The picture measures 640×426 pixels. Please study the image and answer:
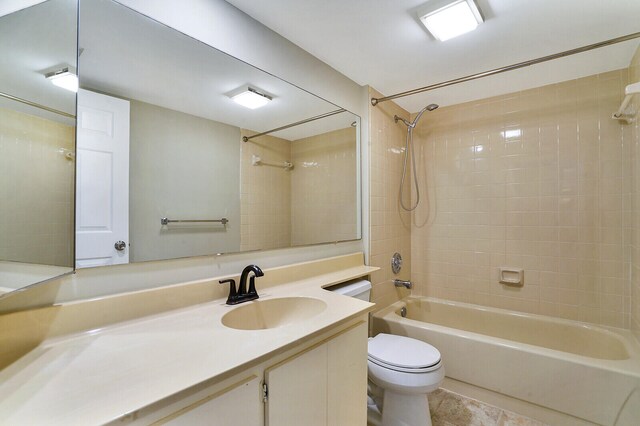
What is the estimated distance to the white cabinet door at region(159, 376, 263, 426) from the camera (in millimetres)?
624

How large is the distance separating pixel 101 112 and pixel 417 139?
2548 millimetres

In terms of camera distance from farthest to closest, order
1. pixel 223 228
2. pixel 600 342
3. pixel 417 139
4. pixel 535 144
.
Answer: pixel 417 139 → pixel 535 144 → pixel 600 342 → pixel 223 228

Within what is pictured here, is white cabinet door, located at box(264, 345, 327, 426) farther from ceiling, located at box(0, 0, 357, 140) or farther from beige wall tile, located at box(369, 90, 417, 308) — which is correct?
beige wall tile, located at box(369, 90, 417, 308)

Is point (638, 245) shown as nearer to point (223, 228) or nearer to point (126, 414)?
point (223, 228)

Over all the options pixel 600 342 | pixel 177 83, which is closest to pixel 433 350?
pixel 600 342

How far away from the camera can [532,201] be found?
2.21 metres

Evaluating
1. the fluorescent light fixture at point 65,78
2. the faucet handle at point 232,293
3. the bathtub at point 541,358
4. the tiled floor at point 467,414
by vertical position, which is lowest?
the tiled floor at point 467,414

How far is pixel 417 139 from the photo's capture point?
9.02ft

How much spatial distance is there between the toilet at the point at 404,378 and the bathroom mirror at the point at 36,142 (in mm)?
1309

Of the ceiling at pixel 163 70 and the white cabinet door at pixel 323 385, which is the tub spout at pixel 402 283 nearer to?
the white cabinet door at pixel 323 385

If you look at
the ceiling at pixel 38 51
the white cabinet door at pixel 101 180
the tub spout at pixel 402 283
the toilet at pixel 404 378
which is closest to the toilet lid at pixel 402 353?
the toilet at pixel 404 378

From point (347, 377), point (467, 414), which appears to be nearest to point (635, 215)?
point (467, 414)

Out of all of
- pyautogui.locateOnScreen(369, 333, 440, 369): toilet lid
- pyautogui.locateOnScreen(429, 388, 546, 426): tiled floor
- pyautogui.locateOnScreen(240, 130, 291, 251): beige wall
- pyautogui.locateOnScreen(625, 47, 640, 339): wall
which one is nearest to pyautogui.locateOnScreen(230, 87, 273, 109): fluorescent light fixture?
pyautogui.locateOnScreen(240, 130, 291, 251): beige wall

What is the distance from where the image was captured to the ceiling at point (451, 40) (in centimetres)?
134
